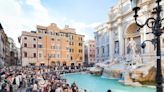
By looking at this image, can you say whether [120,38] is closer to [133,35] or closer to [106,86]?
[133,35]

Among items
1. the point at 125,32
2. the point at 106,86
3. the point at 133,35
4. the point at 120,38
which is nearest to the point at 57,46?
the point at 120,38

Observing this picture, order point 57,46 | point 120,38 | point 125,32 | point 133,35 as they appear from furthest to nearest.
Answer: point 57,46, point 120,38, point 125,32, point 133,35

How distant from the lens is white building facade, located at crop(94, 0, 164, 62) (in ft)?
84.7

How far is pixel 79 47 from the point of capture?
51.7 meters

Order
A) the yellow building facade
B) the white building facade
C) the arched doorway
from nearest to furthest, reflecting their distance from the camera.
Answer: the white building facade
the arched doorway
the yellow building facade

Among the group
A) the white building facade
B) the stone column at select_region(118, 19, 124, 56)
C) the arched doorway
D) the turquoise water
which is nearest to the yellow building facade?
the white building facade

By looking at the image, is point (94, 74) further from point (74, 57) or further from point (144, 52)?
point (74, 57)

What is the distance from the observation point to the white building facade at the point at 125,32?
2581 cm

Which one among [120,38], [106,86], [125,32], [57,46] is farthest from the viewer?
[57,46]

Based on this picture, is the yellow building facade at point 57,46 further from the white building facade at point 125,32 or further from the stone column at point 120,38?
the stone column at point 120,38

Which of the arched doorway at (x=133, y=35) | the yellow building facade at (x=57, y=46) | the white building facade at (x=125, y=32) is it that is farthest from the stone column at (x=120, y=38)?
the yellow building facade at (x=57, y=46)

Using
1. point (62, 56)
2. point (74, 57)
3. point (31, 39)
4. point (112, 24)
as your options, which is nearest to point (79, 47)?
point (74, 57)

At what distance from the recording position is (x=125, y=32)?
3200 centimetres

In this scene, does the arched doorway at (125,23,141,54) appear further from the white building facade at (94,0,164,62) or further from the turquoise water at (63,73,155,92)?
the turquoise water at (63,73,155,92)
